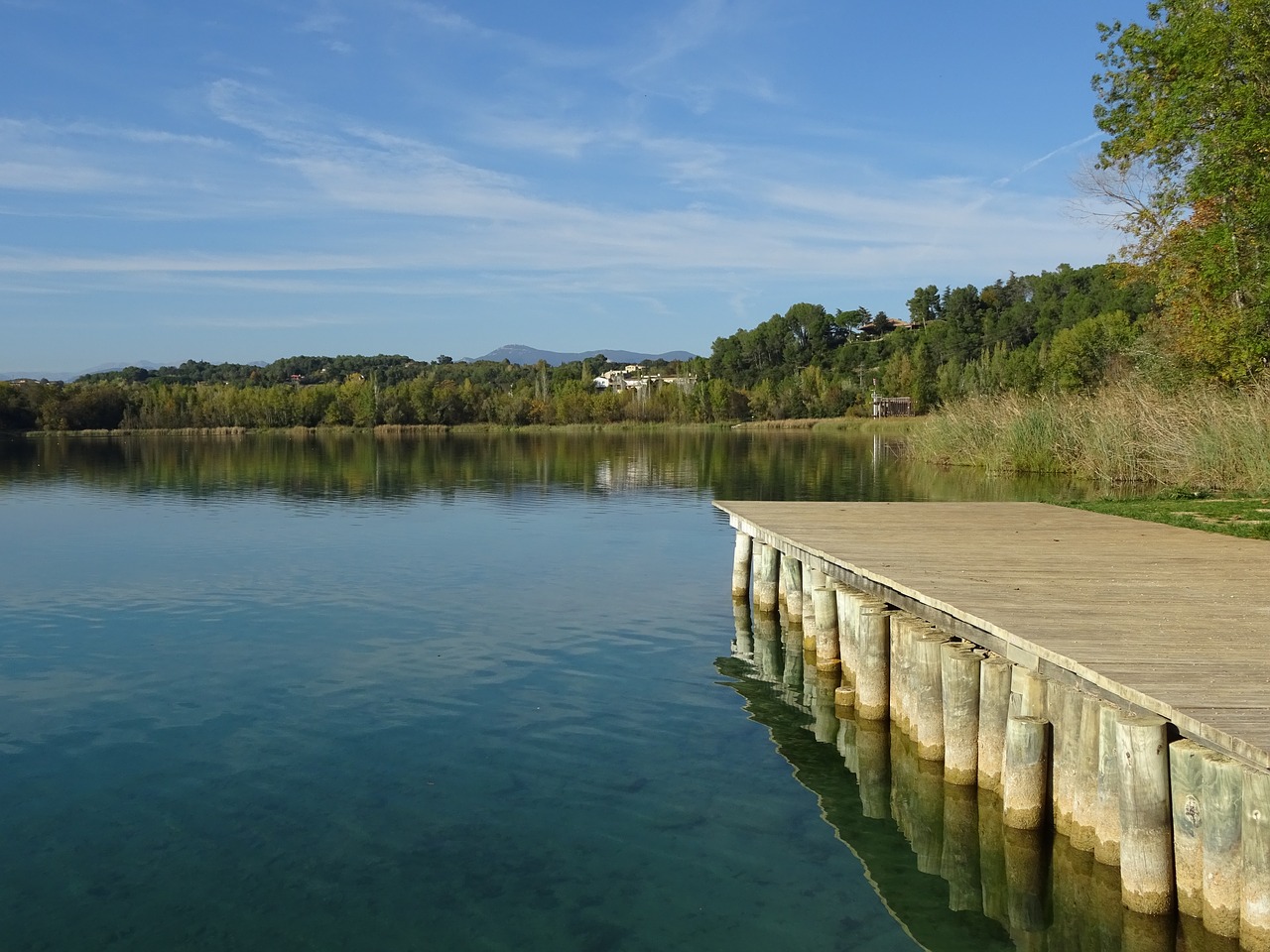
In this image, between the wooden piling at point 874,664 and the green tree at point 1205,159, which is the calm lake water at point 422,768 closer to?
the wooden piling at point 874,664

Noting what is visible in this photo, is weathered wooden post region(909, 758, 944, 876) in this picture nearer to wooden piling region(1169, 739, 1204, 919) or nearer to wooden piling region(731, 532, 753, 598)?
wooden piling region(1169, 739, 1204, 919)

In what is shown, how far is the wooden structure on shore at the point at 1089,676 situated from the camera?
5.87 metres

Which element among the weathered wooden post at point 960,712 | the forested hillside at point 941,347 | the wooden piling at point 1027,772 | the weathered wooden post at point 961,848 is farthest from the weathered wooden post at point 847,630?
the forested hillside at point 941,347

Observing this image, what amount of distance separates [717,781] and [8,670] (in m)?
8.65

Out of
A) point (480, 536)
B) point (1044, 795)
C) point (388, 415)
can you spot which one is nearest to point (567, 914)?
point (1044, 795)

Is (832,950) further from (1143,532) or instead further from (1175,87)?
(1175,87)

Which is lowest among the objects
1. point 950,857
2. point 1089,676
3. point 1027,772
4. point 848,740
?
point 950,857

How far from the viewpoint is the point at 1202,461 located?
22484 mm

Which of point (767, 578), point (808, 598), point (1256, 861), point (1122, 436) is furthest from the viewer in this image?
point (1122, 436)

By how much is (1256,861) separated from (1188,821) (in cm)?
51

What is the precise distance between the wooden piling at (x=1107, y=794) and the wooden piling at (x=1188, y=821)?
1.48ft

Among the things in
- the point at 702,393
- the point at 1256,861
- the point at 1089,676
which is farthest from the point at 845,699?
the point at 702,393

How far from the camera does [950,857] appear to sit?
7.91 meters

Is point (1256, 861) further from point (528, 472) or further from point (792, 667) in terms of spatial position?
point (528, 472)
